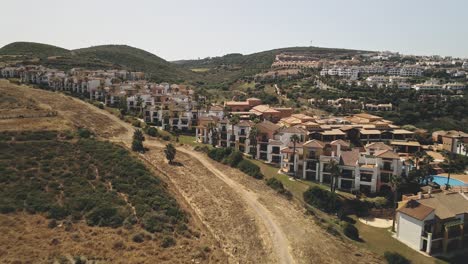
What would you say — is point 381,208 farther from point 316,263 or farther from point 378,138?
point 378,138

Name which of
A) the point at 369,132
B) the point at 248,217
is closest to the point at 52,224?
the point at 248,217

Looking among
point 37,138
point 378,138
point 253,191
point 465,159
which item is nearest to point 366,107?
point 378,138

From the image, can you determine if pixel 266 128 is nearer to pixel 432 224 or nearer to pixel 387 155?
pixel 387 155

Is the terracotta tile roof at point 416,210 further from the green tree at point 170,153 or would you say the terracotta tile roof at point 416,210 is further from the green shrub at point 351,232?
the green tree at point 170,153

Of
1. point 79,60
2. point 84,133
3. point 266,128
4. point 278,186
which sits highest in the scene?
point 79,60

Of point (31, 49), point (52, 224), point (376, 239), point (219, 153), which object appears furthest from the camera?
point (31, 49)

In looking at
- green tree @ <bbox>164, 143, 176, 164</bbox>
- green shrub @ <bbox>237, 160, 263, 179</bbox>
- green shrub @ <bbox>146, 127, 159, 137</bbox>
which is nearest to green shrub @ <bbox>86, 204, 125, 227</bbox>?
green tree @ <bbox>164, 143, 176, 164</bbox>
